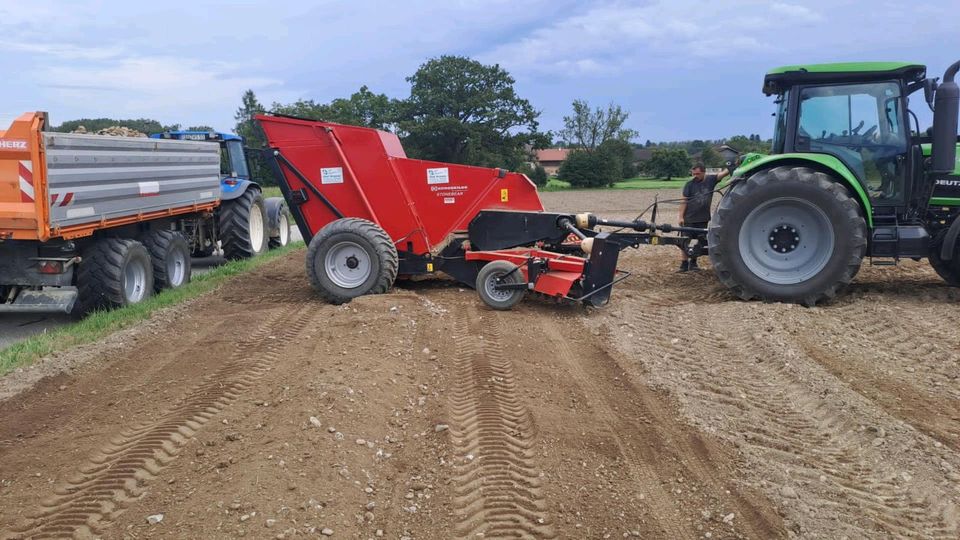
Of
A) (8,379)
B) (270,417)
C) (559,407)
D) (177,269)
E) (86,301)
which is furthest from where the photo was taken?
(177,269)

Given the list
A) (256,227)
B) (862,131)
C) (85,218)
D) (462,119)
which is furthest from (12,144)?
(462,119)

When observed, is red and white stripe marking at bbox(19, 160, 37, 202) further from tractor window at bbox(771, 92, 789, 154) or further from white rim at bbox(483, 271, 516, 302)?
tractor window at bbox(771, 92, 789, 154)

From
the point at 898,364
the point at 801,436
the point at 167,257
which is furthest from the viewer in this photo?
the point at 167,257

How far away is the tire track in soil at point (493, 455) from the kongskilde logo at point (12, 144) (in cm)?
484

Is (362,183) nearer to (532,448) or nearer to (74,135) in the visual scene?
(74,135)

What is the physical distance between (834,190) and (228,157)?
33.8 ft

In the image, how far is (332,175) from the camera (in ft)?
27.1

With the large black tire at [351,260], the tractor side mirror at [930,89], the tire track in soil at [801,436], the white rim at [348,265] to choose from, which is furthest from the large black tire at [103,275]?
the tractor side mirror at [930,89]

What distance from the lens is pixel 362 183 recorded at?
8211mm

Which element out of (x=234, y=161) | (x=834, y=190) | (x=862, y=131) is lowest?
(x=834, y=190)

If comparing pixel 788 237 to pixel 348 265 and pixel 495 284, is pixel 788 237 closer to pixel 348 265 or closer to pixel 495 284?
pixel 495 284

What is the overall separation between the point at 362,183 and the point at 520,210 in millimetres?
1872

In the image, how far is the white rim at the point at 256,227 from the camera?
1317 centimetres

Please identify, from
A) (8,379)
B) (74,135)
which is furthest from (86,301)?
A: (8,379)
